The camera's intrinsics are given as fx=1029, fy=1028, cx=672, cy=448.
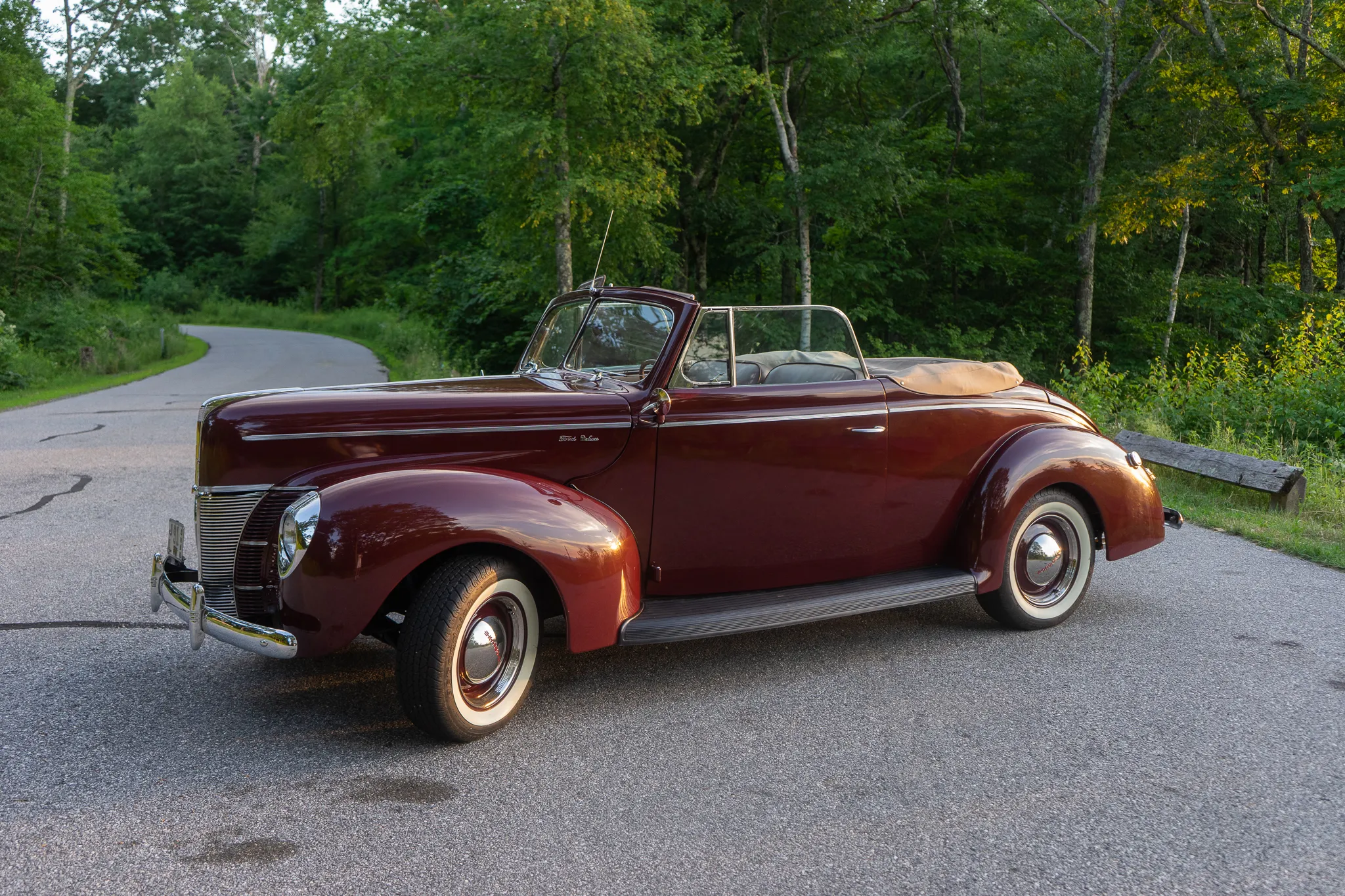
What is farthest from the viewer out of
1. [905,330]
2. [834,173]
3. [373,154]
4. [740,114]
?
[373,154]

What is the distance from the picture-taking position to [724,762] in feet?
11.9

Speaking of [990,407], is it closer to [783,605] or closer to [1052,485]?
[1052,485]

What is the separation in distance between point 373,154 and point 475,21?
3866 centimetres

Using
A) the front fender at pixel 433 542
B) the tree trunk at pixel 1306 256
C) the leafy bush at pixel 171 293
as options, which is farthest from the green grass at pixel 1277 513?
the leafy bush at pixel 171 293

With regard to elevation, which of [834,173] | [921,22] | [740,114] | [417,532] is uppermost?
[921,22]

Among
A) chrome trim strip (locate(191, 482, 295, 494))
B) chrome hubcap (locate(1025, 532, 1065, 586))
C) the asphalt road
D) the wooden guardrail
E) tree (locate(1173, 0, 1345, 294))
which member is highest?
tree (locate(1173, 0, 1345, 294))

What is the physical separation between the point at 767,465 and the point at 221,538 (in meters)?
2.21

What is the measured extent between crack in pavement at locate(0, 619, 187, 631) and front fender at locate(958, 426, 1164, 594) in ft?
12.7

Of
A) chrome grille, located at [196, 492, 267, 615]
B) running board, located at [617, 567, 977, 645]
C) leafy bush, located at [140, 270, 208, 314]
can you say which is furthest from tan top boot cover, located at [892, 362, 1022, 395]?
leafy bush, located at [140, 270, 208, 314]

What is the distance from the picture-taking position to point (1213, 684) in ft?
14.3

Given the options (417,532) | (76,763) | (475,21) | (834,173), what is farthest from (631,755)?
(834,173)

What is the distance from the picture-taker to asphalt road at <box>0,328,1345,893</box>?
2.89m

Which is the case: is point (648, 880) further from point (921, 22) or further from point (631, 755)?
point (921, 22)

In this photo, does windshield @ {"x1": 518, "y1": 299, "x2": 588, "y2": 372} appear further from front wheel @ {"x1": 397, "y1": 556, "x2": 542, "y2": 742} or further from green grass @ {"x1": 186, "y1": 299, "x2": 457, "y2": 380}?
green grass @ {"x1": 186, "y1": 299, "x2": 457, "y2": 380}
